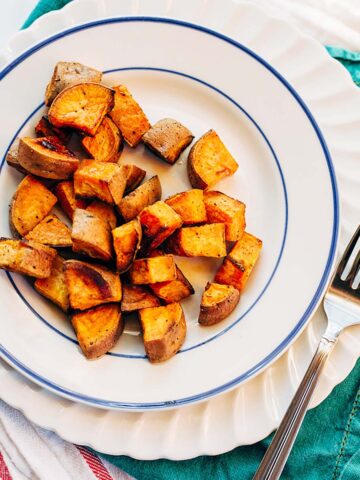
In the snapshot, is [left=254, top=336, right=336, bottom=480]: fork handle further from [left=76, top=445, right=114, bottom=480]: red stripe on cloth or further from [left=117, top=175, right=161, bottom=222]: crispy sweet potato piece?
[left=117, top=175, right=161, bottom=222]: crispy sweet potato piece

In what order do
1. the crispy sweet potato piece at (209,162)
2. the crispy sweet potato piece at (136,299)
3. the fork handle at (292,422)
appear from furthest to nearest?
the crispy sweet potato piece at (209,162)
the crispy sweet potato piece at (136,299)
the fork handle at (292,422)

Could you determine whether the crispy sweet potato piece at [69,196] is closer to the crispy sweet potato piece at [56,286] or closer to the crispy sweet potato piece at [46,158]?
the crispy sweet potato piece at [46,158]

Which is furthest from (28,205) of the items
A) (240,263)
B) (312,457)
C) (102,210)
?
(312,457)

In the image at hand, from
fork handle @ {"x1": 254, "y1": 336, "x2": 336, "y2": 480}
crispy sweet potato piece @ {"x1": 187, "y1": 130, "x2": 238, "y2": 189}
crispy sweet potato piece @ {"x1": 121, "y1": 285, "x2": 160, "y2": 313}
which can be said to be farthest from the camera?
crispy sweet potato piece @ {"x1": 187, "y1": 130, "x2": 238, "y2": 189}

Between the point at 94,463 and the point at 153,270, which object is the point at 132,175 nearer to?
the point at 153,270

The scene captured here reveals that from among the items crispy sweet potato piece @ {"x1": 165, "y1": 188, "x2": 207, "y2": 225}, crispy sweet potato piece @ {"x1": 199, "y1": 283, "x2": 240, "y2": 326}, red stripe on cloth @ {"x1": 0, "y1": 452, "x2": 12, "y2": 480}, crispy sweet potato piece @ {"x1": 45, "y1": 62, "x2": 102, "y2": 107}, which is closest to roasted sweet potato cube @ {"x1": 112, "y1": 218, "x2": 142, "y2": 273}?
crispy sweet potato piece @ {"x1": 165, "y1": 188, "x2": 207, "y2": 225}

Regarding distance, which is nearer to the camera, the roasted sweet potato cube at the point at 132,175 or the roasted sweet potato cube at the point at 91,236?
the roasted sweet potato cube at the point at 91,236

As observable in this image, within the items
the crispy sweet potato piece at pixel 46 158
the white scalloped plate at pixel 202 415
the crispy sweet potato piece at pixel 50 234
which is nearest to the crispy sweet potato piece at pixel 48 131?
A: the crispy sweet potato piece at pixel 46 158
